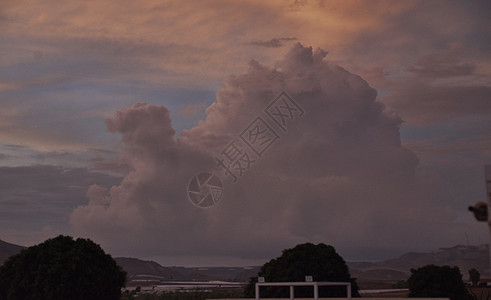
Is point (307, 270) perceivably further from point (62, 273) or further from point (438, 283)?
point (62, 273)

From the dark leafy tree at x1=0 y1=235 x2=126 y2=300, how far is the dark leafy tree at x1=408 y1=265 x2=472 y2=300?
2004 centimetres

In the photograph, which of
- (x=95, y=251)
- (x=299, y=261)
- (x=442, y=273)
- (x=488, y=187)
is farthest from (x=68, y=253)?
(x=488, y=187)

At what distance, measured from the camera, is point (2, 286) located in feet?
160

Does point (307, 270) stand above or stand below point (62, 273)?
above

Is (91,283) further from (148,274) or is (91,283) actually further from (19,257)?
(148,274)

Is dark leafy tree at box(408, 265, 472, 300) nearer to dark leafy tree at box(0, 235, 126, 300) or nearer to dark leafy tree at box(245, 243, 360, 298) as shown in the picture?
dark leafy tree at box(245, 243, 360, 298)

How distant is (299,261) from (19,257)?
60.2 ft

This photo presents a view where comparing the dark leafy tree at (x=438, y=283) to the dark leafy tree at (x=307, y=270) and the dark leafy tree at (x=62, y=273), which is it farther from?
the dark leafy tree at (x=62, y=273)

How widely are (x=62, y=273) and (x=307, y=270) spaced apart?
16.1 meters

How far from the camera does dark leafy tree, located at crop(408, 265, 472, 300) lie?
52625 millimetres

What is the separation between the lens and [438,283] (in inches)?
2088

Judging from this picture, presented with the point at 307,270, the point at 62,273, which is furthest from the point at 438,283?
the point at 62,273

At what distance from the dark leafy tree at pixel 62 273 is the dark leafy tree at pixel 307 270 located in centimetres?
1006

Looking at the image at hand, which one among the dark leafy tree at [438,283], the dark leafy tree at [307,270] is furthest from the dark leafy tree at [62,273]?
the dark leafy tree at [438,283]
